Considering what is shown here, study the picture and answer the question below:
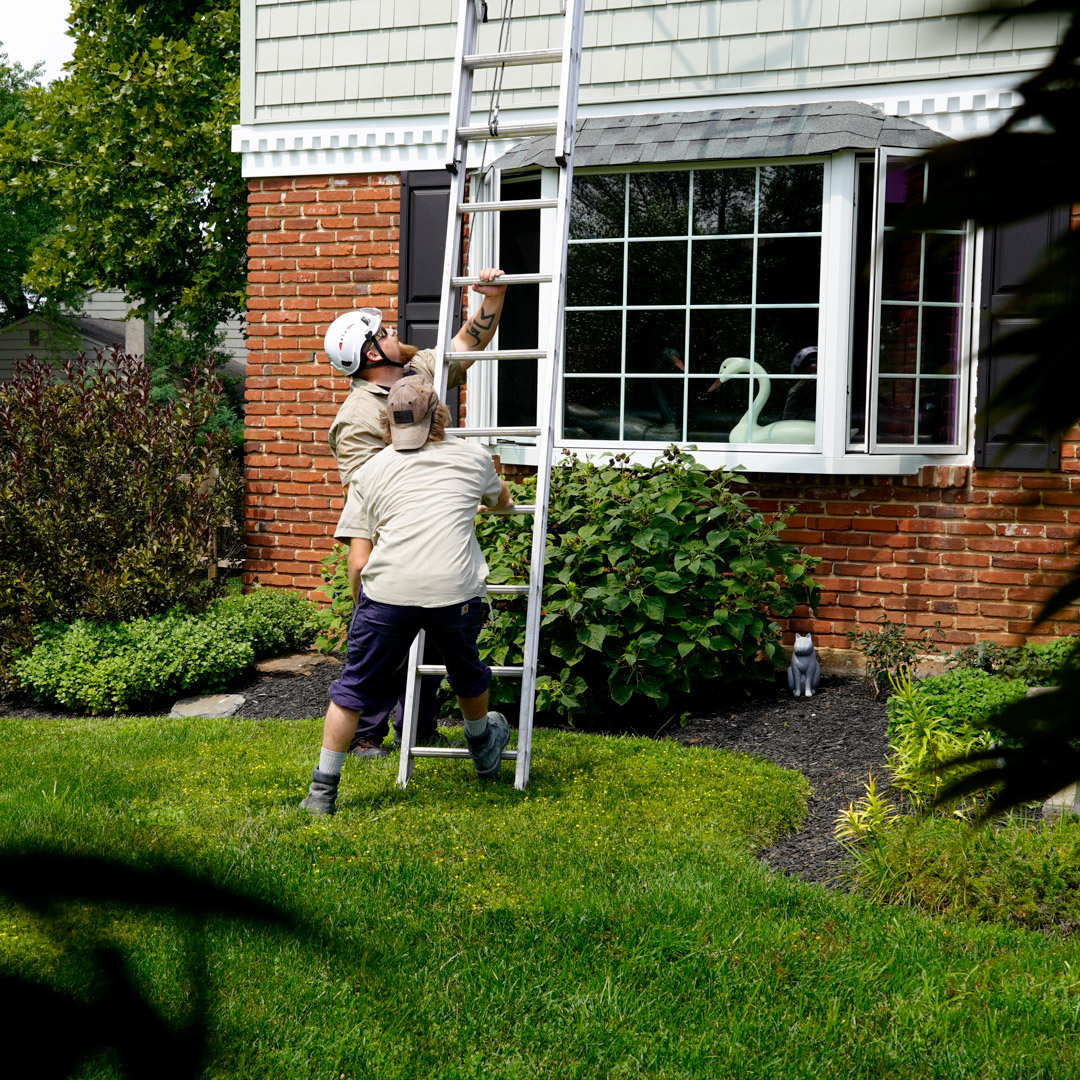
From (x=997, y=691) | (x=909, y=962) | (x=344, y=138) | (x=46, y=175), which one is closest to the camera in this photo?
(x=909, y=962)

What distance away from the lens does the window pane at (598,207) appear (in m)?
6.97

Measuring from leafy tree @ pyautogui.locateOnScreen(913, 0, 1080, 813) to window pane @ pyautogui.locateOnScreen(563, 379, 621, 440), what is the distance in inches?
263

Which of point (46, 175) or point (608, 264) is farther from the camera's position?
point (46, 175)

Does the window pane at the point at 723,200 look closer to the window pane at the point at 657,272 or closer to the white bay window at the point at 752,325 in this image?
the white bay window at the point at 752,325

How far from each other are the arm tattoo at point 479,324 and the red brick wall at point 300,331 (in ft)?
8.27

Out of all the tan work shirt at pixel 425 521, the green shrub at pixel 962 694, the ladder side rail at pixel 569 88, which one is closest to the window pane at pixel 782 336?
the ladder side rail at pixel 569 88

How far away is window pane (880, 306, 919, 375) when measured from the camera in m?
6.54

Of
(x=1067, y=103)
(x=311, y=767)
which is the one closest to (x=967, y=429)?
(x=311, y=767)

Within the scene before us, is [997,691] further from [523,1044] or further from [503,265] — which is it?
[503,265]

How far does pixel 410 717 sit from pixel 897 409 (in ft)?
11.5

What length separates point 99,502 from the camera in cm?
711

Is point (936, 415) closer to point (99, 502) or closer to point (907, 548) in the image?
point (907, 548)

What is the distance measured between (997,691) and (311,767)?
281cm

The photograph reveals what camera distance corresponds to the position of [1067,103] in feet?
1.29
